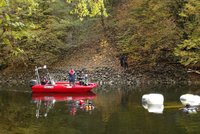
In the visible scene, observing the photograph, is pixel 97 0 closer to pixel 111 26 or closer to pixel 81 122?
pixel 81 122

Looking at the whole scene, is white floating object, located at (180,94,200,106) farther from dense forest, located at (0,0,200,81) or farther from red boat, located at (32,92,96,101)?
dense forest, located at (0,0,200,81)

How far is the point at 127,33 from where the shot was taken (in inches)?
1513

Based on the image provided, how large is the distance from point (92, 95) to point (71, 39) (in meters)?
15.2

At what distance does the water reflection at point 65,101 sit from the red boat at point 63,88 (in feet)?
1.29

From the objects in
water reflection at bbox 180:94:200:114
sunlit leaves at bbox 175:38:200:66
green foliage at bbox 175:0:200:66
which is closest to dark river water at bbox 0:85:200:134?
water reflection at bbox 180:94:200:114

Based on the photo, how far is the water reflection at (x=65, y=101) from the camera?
2078cm

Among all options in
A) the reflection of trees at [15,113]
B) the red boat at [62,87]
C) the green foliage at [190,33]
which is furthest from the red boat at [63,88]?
the green foliage at [190,33]

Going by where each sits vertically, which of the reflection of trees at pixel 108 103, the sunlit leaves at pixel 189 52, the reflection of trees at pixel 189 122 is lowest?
the reflection of trees at pixel 189 122

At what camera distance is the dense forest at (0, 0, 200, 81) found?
33625 mm

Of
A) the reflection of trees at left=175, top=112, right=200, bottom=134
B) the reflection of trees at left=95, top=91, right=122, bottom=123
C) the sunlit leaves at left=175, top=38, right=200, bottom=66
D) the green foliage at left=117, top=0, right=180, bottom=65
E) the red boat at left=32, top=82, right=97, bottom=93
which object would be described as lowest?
the reflection of trees at left=175, top=112, right=200, bottom=134

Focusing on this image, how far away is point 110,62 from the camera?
38469 mm

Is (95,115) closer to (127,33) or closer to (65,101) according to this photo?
(65,101)

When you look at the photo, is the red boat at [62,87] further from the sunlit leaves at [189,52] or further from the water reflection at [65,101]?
the sunlit leaves at [189,52]

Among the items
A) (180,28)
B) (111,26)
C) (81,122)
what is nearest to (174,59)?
(180,28)
